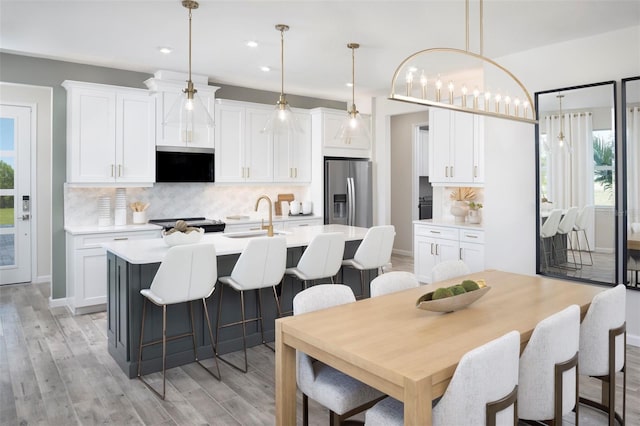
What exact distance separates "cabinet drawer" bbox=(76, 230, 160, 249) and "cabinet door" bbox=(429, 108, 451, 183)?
3609 millimetres

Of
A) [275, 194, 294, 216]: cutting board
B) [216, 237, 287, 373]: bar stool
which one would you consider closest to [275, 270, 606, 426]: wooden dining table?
[216, 237, 287, 373]: bar stool

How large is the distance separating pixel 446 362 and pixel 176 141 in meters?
4.78

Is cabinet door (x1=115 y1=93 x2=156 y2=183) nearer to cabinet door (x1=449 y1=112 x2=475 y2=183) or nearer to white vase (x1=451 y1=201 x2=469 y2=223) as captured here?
cabinet door (x1=449 y1=112 x2=475 y2=183)

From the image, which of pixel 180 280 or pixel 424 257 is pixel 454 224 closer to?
pixel 424 257

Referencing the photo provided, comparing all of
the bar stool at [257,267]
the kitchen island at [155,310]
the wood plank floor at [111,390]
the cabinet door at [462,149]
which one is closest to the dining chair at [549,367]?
the wood plank floor at [111,390]

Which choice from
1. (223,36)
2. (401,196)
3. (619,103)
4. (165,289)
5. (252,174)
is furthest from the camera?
(401,196)

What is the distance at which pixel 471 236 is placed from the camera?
5.46 metres

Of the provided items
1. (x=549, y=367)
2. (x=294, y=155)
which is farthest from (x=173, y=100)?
(x=549, y=367)

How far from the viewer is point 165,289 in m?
3.10

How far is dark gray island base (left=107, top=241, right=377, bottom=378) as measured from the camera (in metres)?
3.38

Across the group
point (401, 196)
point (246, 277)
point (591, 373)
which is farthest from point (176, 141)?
point (591, 373)

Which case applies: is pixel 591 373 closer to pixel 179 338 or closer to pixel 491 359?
pixel 491 359

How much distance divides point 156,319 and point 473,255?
11.9 ft

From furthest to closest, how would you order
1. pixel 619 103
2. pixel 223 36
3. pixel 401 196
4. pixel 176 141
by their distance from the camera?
pixel 401 196 < pixel 176 141 < pixel 223 36 < pixel 619 103
